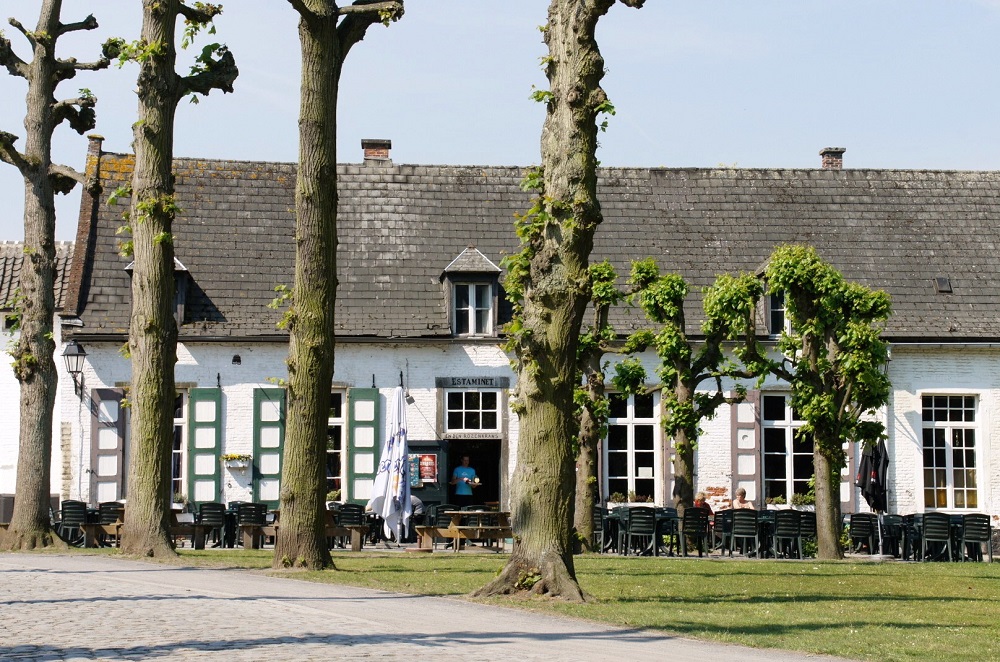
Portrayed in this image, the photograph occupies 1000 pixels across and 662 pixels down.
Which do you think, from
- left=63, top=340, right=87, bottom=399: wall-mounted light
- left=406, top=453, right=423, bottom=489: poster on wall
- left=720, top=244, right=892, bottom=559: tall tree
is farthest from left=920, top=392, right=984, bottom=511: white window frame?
left=63, top=340, right=87, bottom=399: wall-mounted light

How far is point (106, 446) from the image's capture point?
24766 millimetres

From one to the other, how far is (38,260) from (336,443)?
8.01 metres

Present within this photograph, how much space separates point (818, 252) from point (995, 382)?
13.0 ft

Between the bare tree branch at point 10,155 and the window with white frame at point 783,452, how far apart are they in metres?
13.5

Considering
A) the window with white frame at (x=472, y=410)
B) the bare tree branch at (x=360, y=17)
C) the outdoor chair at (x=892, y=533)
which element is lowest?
the outdoor chair at (x=892, y=533)

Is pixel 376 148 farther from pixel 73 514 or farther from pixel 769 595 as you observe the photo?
pixel 769 595

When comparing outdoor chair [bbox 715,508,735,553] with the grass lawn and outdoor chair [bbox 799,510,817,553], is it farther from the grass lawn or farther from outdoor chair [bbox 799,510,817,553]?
the grass lawn

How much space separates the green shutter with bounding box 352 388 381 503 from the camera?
993 inches

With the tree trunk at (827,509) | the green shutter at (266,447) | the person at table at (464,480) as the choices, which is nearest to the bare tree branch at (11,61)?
the green shutter at (266,447)

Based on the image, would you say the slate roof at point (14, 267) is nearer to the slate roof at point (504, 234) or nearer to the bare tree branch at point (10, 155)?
the slate roof at point (504, 234)

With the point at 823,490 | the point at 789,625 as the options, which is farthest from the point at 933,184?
the point at 789,625

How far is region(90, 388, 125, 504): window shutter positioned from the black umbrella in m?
12.4

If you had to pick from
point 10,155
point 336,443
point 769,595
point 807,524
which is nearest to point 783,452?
point 807,524

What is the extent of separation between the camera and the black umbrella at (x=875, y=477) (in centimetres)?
2381
